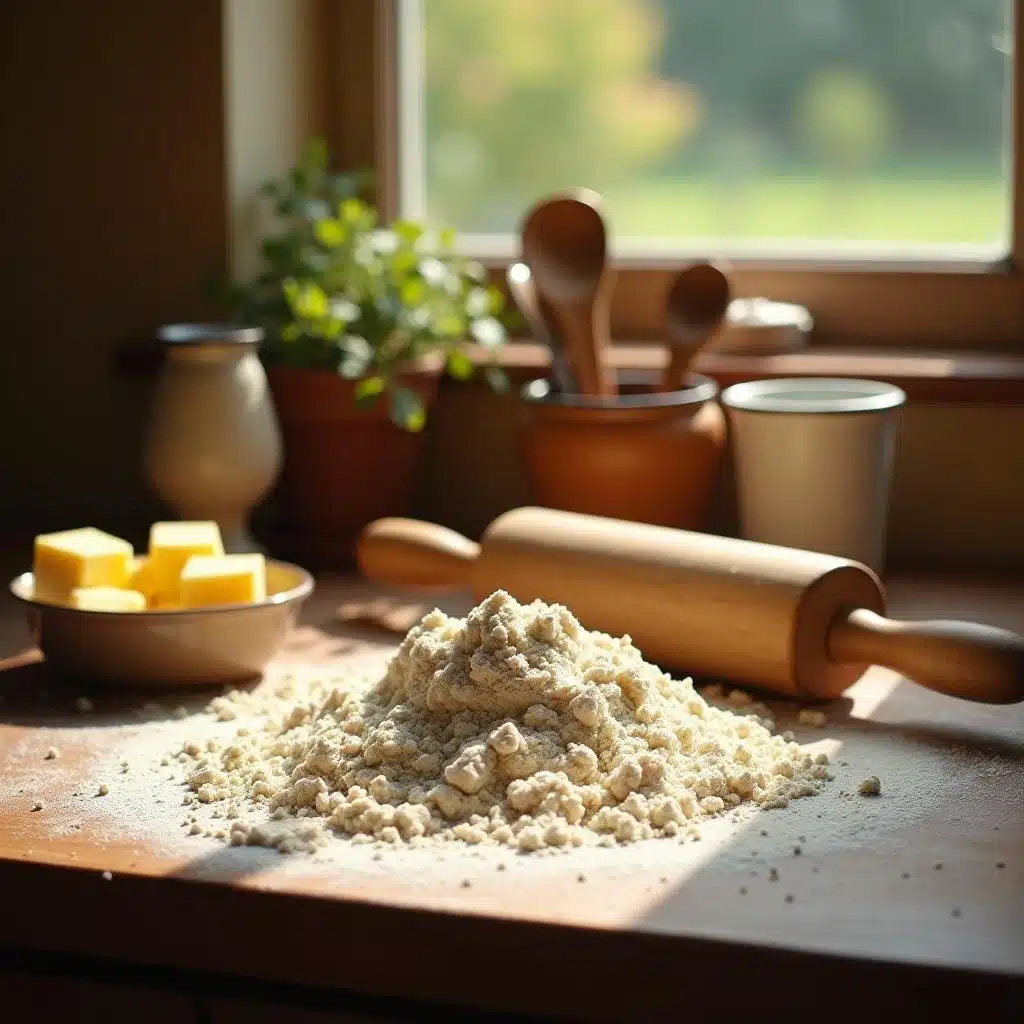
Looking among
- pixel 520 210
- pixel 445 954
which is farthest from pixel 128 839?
pixel 520 210

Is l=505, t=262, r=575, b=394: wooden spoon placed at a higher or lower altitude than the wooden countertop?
higher

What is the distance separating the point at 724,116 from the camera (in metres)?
1.71

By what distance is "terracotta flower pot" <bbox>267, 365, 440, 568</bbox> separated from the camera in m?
Answer: 1.46

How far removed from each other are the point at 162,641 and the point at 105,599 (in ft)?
0.20

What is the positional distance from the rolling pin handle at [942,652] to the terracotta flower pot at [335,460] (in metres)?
0.56

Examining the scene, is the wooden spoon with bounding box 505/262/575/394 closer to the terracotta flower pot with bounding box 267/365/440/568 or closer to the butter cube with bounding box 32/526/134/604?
the terracotta flower pot with bounding box 267/365/440/568

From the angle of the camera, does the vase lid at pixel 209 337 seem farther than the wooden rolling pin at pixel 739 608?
Yes

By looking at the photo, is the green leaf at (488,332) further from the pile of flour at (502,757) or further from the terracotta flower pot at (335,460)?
the pile of flour at (502,757)

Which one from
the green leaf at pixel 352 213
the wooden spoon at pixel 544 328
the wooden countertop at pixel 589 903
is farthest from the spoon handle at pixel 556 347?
the wooden countertop at pixel 589 903

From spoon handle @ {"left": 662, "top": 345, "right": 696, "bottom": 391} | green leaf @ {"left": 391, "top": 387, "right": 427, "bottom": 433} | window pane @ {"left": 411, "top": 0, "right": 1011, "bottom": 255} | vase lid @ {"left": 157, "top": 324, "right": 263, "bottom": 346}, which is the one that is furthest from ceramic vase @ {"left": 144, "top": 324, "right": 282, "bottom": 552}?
window pane @ {"left": 411, "top": 0, "right": 1011, "bottom": 255}

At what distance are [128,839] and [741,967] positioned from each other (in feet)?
1.11

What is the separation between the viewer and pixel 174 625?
3.53ft

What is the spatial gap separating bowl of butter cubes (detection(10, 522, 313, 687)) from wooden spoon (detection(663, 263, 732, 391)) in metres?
0.40

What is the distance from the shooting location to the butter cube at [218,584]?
1.10 metres
